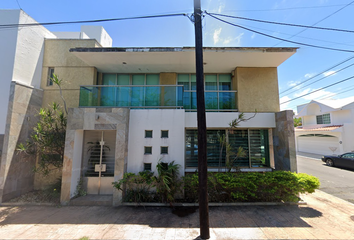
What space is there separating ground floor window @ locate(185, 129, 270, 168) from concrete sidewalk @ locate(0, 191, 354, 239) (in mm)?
2219

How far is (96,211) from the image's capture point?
5.31 meters

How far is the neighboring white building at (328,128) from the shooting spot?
17.1 meters

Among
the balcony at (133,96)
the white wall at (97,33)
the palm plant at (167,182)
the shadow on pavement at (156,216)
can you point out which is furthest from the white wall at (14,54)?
the palm plant at (167,182)

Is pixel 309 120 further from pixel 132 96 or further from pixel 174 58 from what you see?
pixel 132 96

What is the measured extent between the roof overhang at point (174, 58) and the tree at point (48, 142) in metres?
3.02

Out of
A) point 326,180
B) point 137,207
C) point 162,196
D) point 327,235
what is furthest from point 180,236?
point 326,180

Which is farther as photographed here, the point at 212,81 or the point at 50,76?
the point at 212,81

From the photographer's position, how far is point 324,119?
21.4m

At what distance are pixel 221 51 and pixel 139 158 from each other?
5.76m

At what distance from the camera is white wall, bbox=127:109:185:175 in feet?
20.3

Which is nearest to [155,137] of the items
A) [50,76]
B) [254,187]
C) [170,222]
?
[170,222]

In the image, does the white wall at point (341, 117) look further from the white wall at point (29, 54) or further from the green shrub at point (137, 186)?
the white wall at point (29, 54)

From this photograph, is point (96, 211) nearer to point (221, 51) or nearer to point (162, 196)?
point (162, 196)

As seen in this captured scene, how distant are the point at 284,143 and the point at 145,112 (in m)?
6.14
